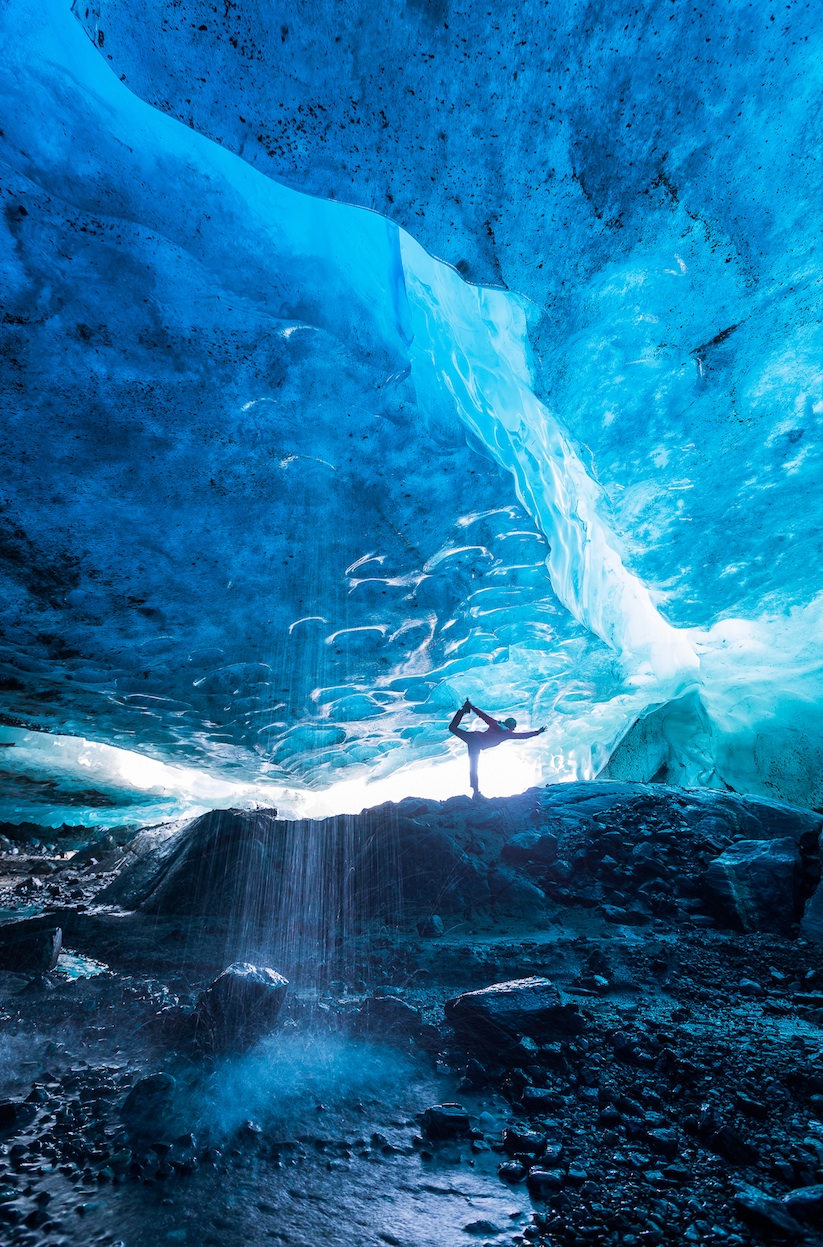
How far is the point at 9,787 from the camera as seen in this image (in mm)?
11562

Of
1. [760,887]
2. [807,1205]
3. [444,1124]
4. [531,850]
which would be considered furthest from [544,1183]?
[531,850]

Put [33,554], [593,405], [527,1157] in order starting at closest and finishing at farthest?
1. [527,1157]
2. [593,405]
3. [33,554]

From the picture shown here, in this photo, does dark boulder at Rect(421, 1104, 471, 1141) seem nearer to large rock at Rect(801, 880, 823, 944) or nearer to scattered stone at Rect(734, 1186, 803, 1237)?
scattered stone at Rect(734, 1186, 803, 1237)

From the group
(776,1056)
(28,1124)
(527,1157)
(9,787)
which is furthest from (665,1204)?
(9,787)

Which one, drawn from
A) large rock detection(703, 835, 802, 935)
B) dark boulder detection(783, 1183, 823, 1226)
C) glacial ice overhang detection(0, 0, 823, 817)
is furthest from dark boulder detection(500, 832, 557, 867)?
dark boulder detection(783, 1183, 823, 1226)

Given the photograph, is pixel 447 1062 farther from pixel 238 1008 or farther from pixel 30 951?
pixel 30 951

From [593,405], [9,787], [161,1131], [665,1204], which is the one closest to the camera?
[665,1204]

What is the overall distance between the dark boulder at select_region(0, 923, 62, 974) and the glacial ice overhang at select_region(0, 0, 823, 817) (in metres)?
3.09

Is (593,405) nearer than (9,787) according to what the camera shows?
Yes

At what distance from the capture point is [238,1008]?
2820 mm

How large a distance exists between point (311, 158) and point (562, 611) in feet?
16.9

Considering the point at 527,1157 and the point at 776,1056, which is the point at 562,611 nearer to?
the point at 776,1056

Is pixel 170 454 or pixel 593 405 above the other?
pixel 593 405

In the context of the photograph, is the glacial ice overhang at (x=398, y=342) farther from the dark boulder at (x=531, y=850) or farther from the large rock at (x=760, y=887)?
the large rock at (x=760, y=887)
